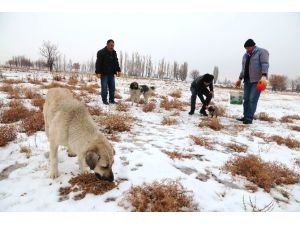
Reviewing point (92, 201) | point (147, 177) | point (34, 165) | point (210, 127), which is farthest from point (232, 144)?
point (34, 165)

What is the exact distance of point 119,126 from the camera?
544cm

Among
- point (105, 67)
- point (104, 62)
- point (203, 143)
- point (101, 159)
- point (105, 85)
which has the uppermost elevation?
point (104, 62)

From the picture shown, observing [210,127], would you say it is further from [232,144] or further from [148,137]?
[148,137]

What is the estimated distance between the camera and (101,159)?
2.57m

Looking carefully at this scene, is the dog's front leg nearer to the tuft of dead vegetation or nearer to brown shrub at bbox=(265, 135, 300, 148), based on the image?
the tuft of dead vegetation

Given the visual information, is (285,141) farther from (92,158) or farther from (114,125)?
(92,158)

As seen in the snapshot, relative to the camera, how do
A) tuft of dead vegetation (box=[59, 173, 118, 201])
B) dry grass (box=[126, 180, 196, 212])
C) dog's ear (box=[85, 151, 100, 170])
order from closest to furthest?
dry grass (box=[126, 180, 196, 212]) < dog's ear (box=[85, 151, 100, 170]) < tuft of dead vegetation (box=[59, 173, 118, 201])

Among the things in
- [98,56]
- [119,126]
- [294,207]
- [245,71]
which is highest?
[98,56]

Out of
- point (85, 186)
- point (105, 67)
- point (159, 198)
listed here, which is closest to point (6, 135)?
point (85, 186)

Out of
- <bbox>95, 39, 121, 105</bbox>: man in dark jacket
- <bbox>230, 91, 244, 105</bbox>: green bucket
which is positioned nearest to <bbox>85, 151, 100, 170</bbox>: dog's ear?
<bbox>95, 39, 121, 105</bbox>: man in dark jacket

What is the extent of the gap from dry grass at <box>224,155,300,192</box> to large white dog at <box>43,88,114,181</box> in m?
2.22

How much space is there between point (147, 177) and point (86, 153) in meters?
1.04

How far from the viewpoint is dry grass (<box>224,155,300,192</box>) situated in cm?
321

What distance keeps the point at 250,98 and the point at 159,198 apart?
6158mm
